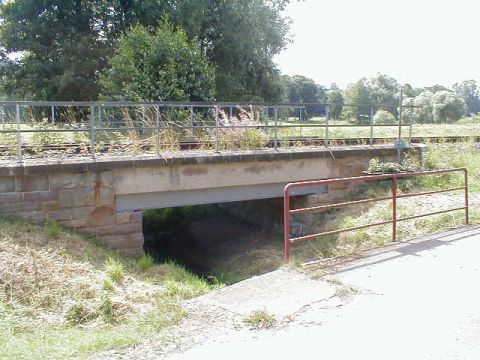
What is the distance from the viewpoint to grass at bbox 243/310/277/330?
4.93 m

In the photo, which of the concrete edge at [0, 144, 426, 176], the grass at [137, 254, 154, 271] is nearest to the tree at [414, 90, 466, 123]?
the concrete edge at [0, 144, 426, 176]

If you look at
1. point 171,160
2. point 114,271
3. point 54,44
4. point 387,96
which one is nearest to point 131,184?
point 171,160

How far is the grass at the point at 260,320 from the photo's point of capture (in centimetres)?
493

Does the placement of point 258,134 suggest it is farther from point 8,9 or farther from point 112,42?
point 8,9

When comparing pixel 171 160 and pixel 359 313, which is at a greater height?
pixel 171 160

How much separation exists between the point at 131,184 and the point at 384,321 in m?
6.03

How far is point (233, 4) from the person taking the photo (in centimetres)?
2252

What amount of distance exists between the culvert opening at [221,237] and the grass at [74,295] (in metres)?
2.88

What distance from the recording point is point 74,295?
6.54 m

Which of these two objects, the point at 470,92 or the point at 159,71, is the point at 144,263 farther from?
the point at 470,92

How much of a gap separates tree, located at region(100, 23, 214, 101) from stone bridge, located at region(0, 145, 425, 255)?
505cm

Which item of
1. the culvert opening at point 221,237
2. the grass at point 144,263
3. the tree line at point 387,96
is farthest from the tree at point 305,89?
the grass at point 144,263

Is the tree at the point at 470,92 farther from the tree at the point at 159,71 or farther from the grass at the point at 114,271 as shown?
the grass at the point at 114,271

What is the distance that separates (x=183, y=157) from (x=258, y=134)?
8.50 feet
